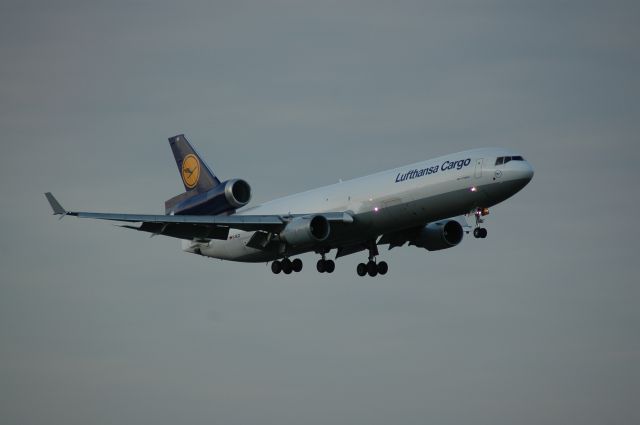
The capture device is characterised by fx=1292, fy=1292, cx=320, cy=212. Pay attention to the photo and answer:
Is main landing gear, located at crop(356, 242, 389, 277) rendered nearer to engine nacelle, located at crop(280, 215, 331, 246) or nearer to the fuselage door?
engine nacelle, located at crop(280, 215, 331, 246)

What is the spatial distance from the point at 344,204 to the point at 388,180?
3042 mm

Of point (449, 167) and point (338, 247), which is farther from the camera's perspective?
point (338, 247)

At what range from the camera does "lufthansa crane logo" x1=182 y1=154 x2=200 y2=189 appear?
256 feet

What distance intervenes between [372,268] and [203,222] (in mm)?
10688

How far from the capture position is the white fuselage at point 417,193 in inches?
2464

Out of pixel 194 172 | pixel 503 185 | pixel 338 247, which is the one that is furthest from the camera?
pixel 194 172

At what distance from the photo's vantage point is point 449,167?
63906mm

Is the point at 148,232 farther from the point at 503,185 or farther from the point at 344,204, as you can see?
the point at 503,185

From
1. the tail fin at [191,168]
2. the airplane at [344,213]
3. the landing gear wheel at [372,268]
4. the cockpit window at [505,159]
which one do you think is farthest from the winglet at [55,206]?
the cockpit window at [505,159]

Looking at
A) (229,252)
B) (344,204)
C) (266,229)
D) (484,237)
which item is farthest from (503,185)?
(229,252)

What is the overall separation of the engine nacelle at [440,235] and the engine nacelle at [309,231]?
7.23m

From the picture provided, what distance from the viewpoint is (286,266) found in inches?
2844

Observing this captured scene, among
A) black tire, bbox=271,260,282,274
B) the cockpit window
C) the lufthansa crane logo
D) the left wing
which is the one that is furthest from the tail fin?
the cockpit window

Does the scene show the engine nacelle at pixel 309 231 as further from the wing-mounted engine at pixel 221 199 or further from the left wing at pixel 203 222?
the wing-mounted engine at pixel 221 199
